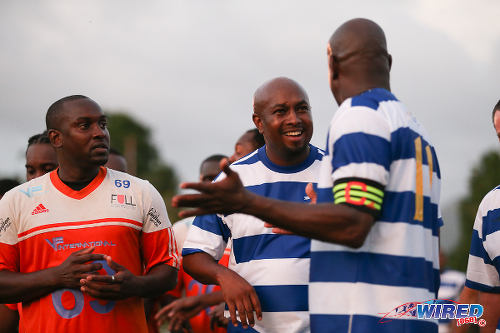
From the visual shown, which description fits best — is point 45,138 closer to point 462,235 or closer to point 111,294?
point 111,294

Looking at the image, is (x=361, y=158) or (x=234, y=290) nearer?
(x=361, y=158)

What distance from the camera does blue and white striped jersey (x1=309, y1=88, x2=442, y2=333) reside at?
2967mm

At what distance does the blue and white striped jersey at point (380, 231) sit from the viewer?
2.97m

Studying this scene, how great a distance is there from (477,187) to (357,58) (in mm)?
32738

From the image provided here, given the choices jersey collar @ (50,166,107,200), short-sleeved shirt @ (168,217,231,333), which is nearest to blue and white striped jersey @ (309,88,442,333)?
jersey collar @ (50,166,107,200)

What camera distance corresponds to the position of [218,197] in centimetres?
285

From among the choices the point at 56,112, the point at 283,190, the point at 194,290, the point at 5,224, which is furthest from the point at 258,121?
the point at 194,290

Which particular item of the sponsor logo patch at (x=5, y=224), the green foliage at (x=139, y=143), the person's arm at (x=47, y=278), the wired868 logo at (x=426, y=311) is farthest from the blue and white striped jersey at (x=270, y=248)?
the green foliage at (x=139, y=143)

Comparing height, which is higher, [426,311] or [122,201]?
[122,201]

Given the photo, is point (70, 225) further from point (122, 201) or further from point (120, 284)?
point (120, 284)

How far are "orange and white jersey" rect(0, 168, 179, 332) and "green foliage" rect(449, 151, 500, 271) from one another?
2850 centimetres

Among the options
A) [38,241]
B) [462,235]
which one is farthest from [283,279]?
[462,235]

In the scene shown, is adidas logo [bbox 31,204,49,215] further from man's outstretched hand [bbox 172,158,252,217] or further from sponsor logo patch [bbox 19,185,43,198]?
man's outstretched hand [bbox 172,158,252,217]

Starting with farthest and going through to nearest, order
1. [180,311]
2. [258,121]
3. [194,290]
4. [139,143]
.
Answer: [139,143], [194,290], [258,121], [180,311]
